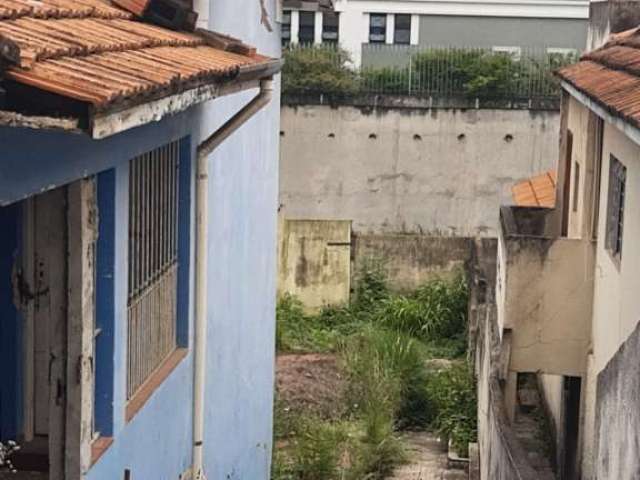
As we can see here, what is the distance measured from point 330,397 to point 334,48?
12.7 metres

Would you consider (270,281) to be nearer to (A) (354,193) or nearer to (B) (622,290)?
(B) (622,290)

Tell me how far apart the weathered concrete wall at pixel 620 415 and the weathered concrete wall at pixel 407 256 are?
1548cm

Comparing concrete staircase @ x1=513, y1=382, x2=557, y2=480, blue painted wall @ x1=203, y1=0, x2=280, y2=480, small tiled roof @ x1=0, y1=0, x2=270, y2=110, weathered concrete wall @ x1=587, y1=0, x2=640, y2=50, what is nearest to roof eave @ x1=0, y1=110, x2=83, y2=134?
small tiled roof @ x1=0, y1=0, x2=270, y2=110

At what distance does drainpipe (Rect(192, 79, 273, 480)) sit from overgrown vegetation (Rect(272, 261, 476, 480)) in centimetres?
519

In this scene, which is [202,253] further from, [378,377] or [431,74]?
[431,74]

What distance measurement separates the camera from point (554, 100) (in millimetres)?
24422

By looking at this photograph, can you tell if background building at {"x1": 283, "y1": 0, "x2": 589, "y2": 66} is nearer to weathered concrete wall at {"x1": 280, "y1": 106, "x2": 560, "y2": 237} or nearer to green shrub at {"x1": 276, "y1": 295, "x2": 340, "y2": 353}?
weathered concrete wall at {"x1": 280, "y1": 106, "x2": 560, "y2": 237}

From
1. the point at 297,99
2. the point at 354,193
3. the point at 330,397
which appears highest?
the point at 297,99

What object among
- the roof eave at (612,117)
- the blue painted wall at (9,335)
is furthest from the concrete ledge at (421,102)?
the blue painted wall at (9,335)

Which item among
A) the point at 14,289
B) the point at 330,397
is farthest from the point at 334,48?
the point at 14,289

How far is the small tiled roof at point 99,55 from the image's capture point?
12.0 feet

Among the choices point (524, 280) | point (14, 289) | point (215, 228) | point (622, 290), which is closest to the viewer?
point (14, 289)

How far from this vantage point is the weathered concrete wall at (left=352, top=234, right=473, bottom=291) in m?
21.2

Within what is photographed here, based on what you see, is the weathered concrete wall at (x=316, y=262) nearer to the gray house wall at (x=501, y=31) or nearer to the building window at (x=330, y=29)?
the gray house wall at (x=501, y=31)
